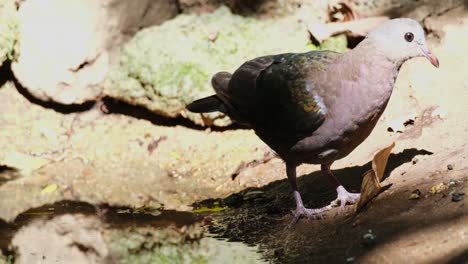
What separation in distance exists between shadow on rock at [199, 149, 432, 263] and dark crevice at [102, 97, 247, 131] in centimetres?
128

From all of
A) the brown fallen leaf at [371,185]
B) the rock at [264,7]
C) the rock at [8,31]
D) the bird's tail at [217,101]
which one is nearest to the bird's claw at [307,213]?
the brown fallen leaf at [371,185]

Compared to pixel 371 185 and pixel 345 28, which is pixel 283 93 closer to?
Result: pixel 371 185

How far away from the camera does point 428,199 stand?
4.43m

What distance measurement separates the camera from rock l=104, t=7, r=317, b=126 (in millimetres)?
7108

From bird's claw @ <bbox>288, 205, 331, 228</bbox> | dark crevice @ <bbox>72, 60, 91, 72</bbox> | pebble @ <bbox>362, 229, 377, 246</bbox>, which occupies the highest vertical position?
pebble @ <bbox>362, 229, 377, 246</bbox>

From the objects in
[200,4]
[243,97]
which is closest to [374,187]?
[243,97]

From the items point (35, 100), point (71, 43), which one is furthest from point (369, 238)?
point (35, 100)

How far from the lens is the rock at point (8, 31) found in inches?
296

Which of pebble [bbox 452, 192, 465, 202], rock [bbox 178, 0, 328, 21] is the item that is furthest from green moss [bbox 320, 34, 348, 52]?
pebble [bbox 452, 192, 465, 202]

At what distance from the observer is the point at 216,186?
638 cm

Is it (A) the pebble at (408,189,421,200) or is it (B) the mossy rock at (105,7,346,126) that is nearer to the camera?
(A) the pebble at (408,189,421,200)

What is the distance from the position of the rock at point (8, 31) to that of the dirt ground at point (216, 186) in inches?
11.1

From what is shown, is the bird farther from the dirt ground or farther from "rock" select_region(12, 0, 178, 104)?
"rock" select_region(12, 0, 178, 104)

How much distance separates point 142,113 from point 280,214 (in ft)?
7.93
